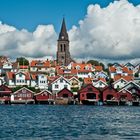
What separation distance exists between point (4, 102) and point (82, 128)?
68.3 metres

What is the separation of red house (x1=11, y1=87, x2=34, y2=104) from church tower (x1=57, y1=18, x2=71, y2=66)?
6110cm

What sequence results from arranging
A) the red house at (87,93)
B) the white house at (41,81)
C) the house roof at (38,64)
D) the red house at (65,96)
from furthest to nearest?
the house roof at (38,64) → the white house at (41,81) → the red house at (87,93) → the red house at (65,96)

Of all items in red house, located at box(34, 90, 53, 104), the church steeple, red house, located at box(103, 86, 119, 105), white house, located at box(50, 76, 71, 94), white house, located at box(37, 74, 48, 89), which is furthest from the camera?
the church steeple

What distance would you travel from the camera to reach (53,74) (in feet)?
482

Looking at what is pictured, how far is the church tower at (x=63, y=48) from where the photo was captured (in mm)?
176750

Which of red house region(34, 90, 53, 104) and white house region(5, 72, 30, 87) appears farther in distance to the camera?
white house region(5, 72, 30, 87)

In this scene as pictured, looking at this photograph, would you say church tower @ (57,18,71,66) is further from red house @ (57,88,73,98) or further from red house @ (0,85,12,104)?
red house @ (0,85,12,104)

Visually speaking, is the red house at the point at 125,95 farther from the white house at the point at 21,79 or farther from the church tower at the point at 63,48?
the church tower at the point at 63,48

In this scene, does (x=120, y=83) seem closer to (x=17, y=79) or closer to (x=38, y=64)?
(x=17, y=79)

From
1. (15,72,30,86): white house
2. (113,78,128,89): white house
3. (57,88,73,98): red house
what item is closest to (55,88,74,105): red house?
(57,88,73,98): red house

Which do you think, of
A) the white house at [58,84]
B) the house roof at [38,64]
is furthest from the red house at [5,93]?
the house roof at [38,64]

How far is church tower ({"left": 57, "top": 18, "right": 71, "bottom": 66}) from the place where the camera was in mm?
176750

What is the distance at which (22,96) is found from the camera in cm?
11394

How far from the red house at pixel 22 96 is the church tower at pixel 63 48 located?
2406 inches
